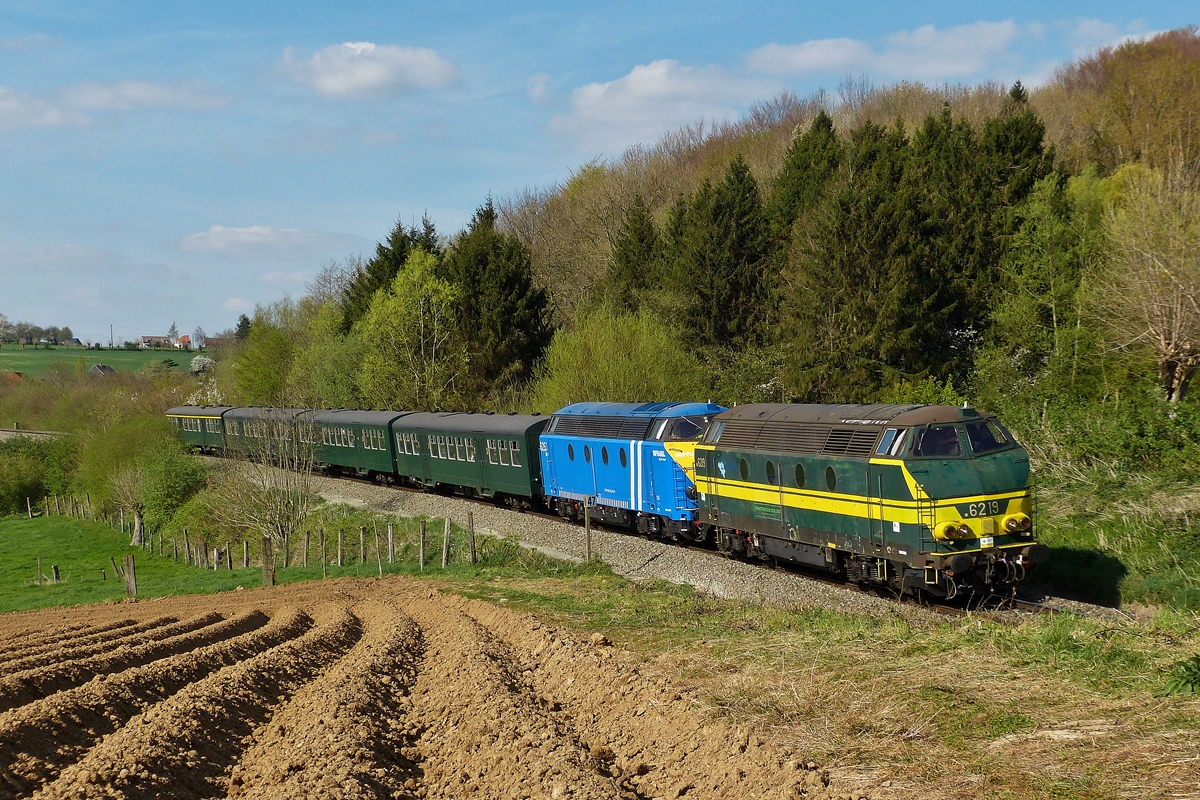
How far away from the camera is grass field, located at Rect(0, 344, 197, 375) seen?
518 ft

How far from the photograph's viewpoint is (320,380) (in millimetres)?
70500

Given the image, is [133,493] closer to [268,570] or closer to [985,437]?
[268,570]

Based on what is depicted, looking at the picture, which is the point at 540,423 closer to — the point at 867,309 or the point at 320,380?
the point at 867,309

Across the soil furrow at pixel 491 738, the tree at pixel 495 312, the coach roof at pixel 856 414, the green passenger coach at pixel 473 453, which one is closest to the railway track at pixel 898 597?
the green passenger coach at pixel 473 453

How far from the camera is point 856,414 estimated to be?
19.7 metres

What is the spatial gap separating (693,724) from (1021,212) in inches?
1556

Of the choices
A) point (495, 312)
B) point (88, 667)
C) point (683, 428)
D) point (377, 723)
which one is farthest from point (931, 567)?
point (495, 312)

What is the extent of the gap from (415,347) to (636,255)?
51.0 feet

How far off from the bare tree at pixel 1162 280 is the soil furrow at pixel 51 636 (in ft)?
98.8

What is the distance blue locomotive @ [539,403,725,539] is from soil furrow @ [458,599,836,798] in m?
12.8

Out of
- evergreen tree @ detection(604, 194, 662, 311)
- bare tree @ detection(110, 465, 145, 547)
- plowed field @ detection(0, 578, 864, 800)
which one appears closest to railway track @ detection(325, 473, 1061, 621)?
plowed field @ detection(0, 578, 864, 800)

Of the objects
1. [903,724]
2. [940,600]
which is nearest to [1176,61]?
[940,600]

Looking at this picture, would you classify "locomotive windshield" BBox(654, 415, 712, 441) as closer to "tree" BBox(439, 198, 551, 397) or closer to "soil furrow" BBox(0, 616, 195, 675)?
"soil furrow" BBox(0, 616, 195, 675)

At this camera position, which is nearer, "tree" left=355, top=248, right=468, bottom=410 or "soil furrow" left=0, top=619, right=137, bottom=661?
"soil furrow" left=0, top=619, right=137, bottom=661
